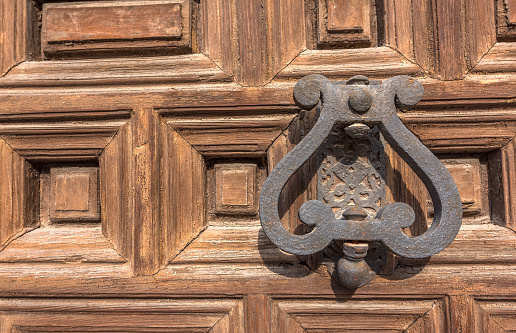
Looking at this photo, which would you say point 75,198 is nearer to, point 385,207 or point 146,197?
point 146,197

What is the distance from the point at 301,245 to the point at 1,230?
24.9 inches

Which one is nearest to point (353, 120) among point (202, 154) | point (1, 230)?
point (202, 154)

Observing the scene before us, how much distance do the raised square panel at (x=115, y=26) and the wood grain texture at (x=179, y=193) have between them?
182 mm

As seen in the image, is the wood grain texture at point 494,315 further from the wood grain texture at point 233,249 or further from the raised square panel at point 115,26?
the raised square panel at point 115,26

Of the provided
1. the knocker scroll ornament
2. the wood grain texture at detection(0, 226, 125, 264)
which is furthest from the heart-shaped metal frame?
the wood grain texture at detection(0, 226, 125, 264)

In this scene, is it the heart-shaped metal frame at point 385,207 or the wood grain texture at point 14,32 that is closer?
the heart-shaped metal frame at point 385,207

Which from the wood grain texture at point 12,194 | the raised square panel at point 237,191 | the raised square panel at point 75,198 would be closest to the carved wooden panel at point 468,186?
the raised square panel at point 237,191

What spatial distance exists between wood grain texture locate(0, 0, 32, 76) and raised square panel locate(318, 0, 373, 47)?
0.62 meters

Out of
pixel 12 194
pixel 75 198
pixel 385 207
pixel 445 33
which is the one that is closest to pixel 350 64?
pixel 445 33

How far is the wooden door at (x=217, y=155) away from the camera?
58 cm

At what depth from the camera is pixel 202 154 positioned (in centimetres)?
62

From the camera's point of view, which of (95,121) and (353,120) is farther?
(95,121)

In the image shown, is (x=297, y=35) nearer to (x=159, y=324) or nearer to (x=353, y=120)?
(x=353, y=120)

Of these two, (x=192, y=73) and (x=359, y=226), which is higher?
(x=192, y=73)
